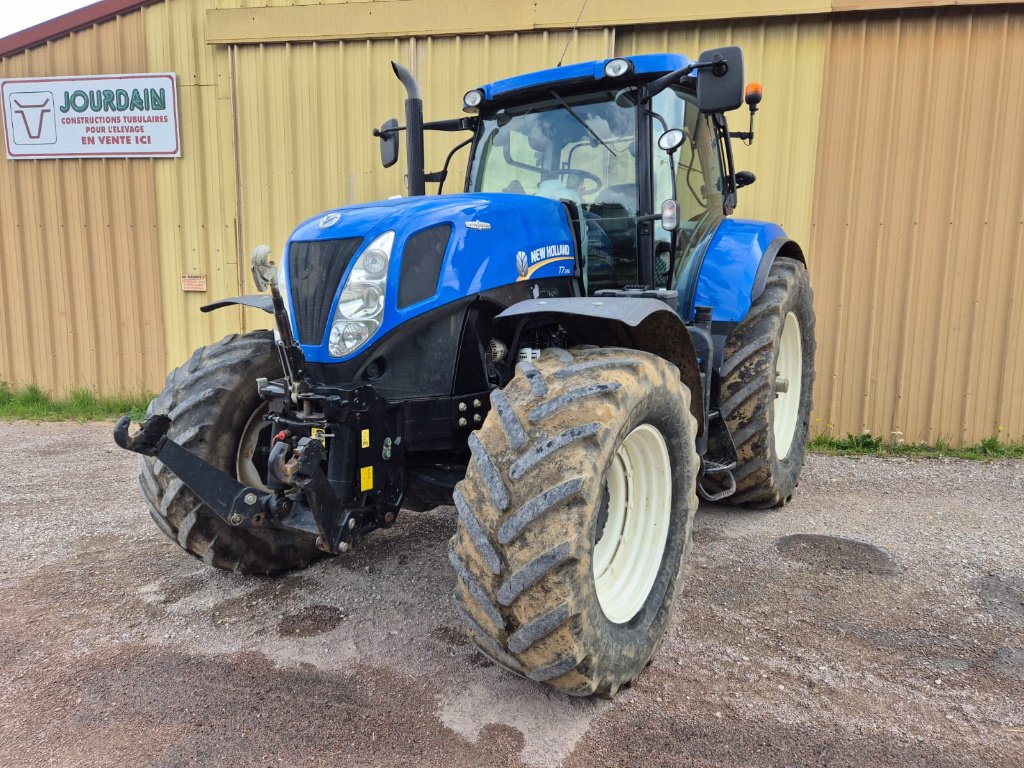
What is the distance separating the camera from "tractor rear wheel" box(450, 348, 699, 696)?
2.01 metres

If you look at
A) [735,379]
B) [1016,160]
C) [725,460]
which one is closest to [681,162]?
[735,379]

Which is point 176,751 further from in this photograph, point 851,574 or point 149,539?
point 851,574

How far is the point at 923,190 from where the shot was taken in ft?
18.5

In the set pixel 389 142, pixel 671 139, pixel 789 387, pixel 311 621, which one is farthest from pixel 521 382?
pixel 789 387

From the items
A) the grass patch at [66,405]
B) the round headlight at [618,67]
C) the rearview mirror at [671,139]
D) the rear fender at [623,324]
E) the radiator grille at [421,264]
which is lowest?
the grass patch at [66,405]

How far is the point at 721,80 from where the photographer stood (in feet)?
9.58

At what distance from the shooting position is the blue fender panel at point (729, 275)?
3.66 m

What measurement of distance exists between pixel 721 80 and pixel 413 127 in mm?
1448

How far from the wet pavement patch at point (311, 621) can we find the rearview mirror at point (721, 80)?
2.57 m

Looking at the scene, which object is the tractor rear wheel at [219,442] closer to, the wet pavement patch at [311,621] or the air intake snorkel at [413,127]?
the wet pavement patch at [311,621]

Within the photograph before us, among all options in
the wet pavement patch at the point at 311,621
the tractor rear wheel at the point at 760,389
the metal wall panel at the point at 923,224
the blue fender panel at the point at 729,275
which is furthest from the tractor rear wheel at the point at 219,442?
the metal wall panel at the point at 923,224

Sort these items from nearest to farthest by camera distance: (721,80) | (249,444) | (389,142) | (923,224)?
(721,80), (249,444), (389,142), (923,224)

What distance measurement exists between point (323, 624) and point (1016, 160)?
5927 millimetres

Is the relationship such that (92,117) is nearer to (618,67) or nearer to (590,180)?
(590,180)
